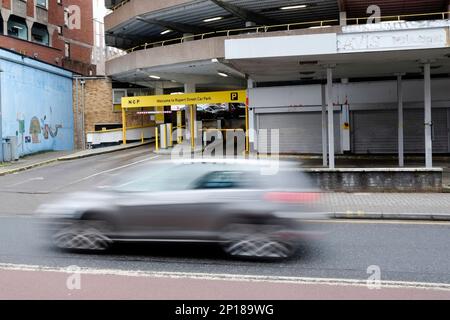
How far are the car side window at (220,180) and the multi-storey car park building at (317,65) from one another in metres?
7.20

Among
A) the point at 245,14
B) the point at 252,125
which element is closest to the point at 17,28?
the point at 245,14

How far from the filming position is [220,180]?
720 centimetres

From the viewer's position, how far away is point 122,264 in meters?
6.84

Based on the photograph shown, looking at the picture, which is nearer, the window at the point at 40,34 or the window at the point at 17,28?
the window at the point at 17,28

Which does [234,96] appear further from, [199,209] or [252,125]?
[199,209]

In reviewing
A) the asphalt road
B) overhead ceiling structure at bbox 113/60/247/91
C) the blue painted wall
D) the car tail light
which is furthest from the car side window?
the blue painted wall

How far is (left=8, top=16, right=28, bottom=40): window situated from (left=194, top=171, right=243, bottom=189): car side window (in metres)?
35.9

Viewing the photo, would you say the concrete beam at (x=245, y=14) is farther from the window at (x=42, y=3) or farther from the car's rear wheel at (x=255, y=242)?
the car's rear wheel at (x=255, y=242)

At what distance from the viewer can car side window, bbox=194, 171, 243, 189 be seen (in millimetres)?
7113

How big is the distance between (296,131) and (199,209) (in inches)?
647

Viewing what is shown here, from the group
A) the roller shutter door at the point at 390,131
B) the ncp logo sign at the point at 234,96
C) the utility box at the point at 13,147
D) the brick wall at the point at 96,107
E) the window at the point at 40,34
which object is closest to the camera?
the roller shutter door at the point at 390,131

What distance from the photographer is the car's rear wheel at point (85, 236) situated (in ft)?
24.1

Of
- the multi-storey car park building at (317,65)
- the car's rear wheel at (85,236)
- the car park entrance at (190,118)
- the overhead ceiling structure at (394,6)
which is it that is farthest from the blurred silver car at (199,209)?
the overhead ceiling structure at (394,6)
